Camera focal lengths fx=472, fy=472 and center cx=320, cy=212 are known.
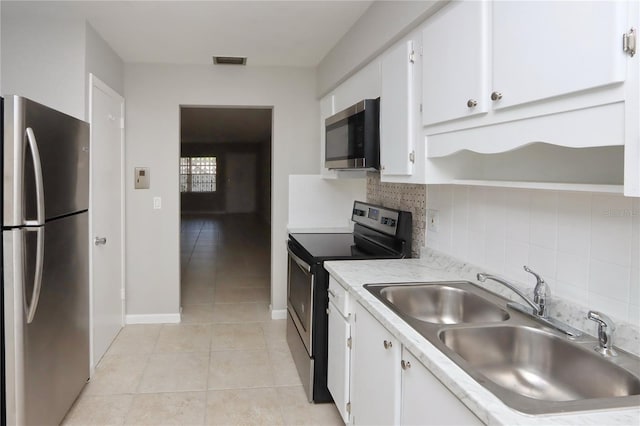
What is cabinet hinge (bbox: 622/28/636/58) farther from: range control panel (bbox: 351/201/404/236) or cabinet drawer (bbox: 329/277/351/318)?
range control panel (bbox: 351/201/404/236)

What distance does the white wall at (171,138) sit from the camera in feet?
14.3

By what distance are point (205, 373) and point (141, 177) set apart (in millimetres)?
1968

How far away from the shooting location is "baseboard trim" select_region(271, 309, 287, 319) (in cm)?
464

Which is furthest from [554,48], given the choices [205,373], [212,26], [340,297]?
[205,373]

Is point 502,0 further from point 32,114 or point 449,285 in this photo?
point 32,114

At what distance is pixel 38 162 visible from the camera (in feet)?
7.07

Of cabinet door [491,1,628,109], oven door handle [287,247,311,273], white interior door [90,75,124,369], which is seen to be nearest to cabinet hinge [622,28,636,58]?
cabinet door [491,1,628,109]

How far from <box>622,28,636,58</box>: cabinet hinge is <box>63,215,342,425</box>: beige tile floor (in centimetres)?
234

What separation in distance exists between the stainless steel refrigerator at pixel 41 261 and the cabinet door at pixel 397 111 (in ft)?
5.57

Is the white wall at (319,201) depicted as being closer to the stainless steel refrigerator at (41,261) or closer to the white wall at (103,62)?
the white wall at (103,62)

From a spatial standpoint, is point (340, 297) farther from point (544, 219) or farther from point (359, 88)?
point (359, 88)

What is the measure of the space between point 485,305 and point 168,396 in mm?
→ 2124

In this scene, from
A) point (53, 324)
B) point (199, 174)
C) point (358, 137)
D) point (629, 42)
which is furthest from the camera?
point (199, 174)

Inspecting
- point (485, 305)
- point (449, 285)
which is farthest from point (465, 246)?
point (485, 305)
